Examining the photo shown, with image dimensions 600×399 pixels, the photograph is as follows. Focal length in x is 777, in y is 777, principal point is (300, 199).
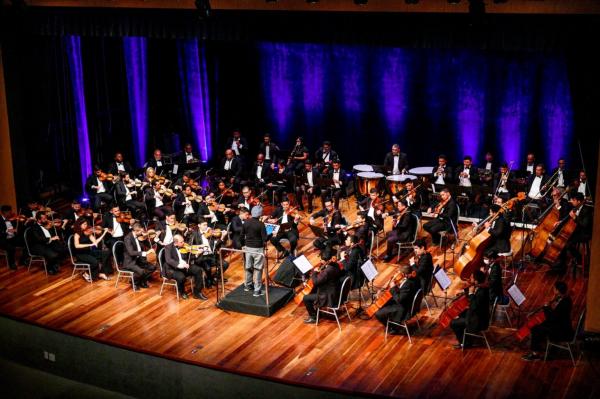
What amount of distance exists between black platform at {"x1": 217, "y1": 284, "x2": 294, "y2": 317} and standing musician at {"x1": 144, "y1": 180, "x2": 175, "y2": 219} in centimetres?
319

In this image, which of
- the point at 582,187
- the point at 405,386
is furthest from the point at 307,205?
the point at 405,386

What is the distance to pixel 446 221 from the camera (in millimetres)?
12812

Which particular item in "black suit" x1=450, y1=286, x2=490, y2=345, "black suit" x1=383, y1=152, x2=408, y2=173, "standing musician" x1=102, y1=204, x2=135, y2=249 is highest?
"black suit" x1=383, y1=152, x2=408, y2=173

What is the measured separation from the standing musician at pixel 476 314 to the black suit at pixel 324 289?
1.58m

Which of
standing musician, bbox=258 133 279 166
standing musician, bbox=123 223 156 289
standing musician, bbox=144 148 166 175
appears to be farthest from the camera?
standing musician, bbox=258 133 279 166

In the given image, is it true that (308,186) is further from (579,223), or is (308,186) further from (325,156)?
(579,223)

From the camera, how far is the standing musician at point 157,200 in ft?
45.8

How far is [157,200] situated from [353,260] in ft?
16.2

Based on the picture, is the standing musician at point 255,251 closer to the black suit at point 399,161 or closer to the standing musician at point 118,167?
the black suit at point 399,161

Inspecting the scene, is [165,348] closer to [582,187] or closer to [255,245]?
[255,245]

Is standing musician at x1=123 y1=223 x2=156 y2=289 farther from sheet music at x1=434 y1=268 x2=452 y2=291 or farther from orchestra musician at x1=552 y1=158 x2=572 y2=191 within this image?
orchestra musician at x1=552 y1=158 x2=572 y2=191

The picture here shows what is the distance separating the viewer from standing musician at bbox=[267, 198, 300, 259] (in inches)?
488

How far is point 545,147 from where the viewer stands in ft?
49.4

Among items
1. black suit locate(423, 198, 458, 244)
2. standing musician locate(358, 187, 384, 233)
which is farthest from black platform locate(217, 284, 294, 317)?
black suit locate(423, 198, 458, 244)
